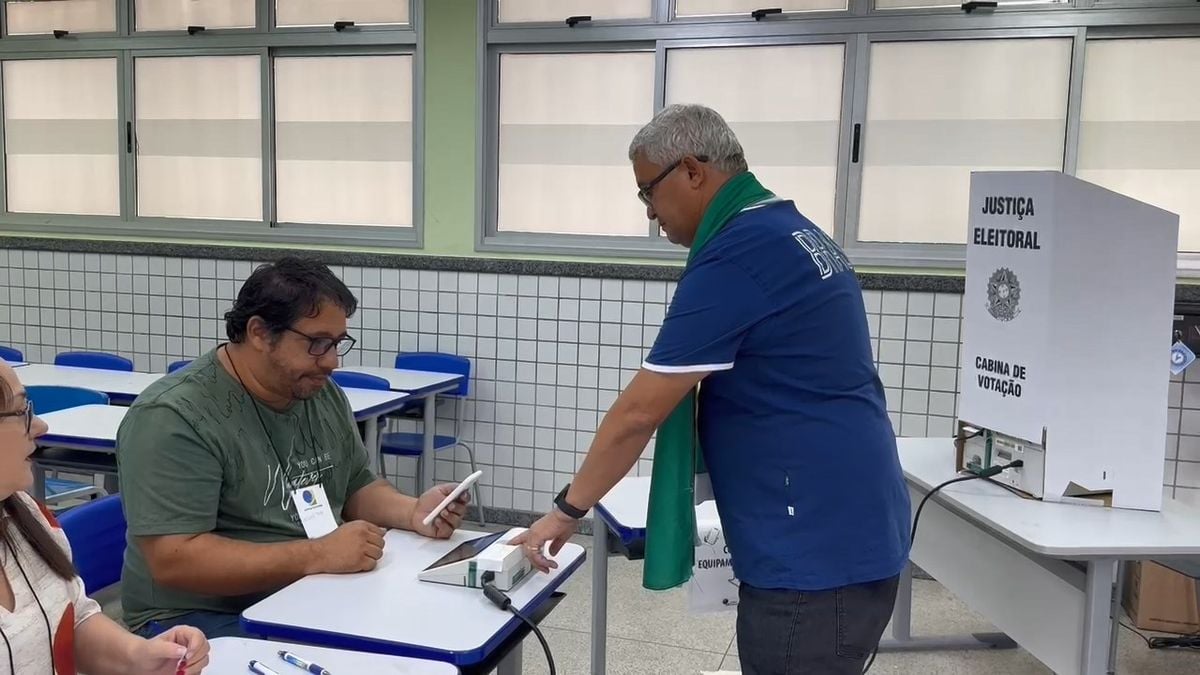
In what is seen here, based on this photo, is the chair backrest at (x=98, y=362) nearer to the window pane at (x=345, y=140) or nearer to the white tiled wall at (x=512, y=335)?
the white tiled wall at (x=512, y=335)

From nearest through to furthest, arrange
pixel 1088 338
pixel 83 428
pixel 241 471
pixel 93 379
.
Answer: pixel 241 471
pixel 1088 338
pixel 83 428
pixel 93 379

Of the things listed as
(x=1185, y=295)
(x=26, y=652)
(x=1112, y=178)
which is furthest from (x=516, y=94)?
(x=26, y=652)

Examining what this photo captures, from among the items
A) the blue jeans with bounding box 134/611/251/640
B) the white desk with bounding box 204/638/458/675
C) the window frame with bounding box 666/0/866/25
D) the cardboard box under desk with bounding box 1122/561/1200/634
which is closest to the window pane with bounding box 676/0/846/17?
the window frame with bounding box 666/0/866/25

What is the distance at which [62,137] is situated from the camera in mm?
5129

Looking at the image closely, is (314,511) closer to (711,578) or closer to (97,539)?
(97,539)

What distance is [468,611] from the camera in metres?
1.55

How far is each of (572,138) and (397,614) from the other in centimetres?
318

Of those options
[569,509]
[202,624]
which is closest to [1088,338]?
[569,509]

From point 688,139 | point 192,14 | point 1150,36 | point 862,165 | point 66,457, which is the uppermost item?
point 192,14

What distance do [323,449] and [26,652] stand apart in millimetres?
838

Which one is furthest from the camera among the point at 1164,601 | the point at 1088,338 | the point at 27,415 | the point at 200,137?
the point at 200,137

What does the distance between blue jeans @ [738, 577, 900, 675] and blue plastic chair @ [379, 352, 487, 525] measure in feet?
9.03

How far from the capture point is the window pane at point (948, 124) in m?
3.77

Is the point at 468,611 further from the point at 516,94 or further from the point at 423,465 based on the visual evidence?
the point at 516,94
